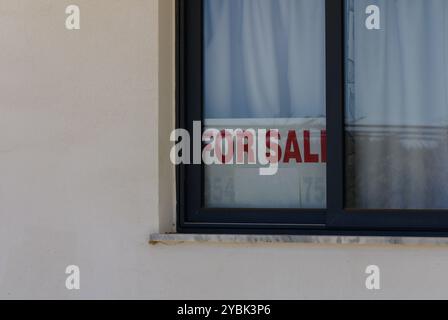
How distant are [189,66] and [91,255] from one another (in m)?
1.22

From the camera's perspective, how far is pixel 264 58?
15.7ft

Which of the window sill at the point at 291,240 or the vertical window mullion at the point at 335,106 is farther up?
the vertical window mullion at the point at 335,106

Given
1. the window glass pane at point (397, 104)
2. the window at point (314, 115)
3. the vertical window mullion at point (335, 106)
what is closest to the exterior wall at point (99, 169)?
the window at point (314, 115)

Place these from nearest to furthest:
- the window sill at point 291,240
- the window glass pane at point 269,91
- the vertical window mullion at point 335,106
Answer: the window sill at point 291,240 < the vertical window mullion at point 335,106 < the window glass pane at point 269,91

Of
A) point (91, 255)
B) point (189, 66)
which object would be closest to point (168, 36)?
point (189, 66)

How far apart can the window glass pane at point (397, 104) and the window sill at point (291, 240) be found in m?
0.26

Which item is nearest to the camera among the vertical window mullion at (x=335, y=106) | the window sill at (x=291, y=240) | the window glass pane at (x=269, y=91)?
the window sill at (x=291, y=240)

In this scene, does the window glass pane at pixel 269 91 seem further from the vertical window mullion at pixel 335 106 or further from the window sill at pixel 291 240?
the window sill at pixel 291 240

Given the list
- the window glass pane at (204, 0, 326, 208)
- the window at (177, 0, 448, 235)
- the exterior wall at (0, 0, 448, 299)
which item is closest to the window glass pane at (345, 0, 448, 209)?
the window at (177, 0, 448, 235)

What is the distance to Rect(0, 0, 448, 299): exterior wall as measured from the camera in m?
4.61

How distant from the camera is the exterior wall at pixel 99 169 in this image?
4613 mm

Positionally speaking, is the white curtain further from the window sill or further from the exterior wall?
the window sill

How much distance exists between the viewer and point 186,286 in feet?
15.2

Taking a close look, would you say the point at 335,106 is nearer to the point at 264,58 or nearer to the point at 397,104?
the point at 397,104
